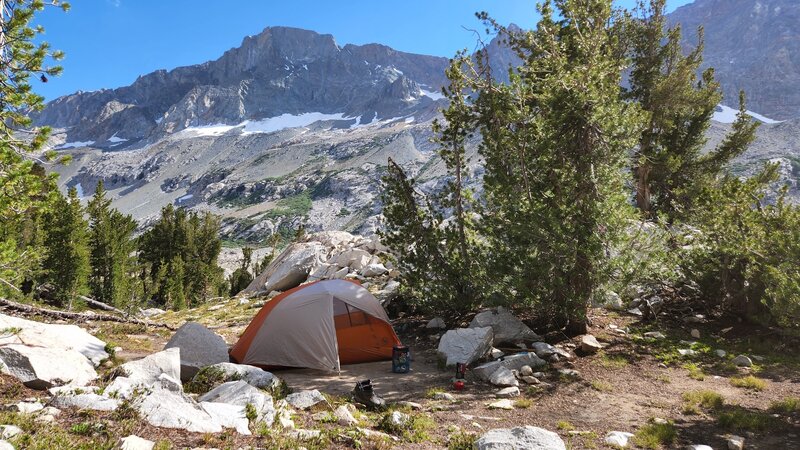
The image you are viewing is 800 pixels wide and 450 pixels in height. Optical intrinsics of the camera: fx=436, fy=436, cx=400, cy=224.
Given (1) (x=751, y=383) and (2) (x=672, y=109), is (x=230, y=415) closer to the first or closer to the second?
(1) (x=751, y=383)

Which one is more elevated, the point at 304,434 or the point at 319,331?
the point at 319,331

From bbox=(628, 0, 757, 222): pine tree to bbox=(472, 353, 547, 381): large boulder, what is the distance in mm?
15527

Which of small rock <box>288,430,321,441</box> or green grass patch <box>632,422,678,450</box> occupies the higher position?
small rock <box>288,430,321,441</box>

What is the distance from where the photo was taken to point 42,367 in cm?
715

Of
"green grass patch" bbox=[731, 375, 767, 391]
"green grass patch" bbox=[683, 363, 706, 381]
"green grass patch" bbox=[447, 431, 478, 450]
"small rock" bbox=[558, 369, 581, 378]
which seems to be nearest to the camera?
"green grass patch" bbox=[447, 431, 478, 450]

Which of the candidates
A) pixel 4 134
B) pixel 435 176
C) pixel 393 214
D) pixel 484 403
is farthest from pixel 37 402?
pixel 435 176

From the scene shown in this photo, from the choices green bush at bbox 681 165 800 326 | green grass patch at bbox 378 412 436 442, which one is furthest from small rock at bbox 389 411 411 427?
green bush at bbox 681 165 800 326

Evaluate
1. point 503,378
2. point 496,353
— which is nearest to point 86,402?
point 503,378

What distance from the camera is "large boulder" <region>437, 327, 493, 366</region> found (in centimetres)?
1142

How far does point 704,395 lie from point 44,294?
123 ft

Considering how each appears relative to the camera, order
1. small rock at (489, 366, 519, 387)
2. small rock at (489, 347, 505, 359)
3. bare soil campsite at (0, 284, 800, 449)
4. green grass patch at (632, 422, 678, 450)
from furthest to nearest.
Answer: small rock at (489, 347, 505, 359), small rock at (489, 366, 519, 387), green grass patch at (632, 422, 678, 450), bare soil campsite at (0, 284, 800, 449)

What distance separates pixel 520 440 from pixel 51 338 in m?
9.12

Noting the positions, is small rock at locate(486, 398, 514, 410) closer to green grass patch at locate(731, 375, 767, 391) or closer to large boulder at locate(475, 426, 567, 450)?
large boulder at locate(475, 426, 567, 450)

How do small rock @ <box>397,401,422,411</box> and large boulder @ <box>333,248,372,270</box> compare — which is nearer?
small rock @ <box>397,401,422,411</box>
